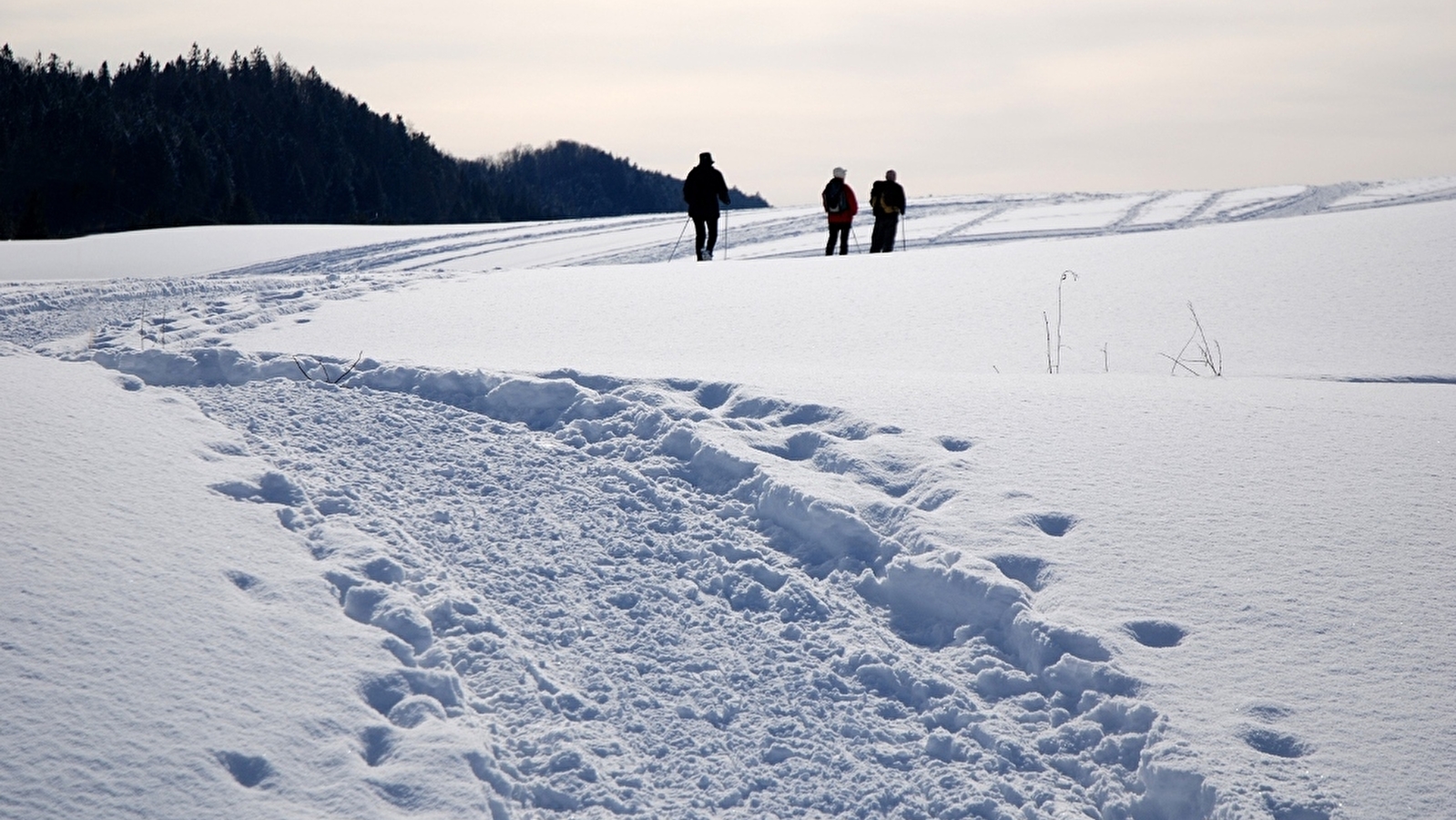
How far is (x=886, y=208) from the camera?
14695mm

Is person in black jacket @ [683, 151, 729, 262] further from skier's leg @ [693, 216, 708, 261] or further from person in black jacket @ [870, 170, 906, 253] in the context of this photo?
person in black jacket @ [870, 170, 906, 253]

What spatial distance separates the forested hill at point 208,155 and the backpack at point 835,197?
2751 cm

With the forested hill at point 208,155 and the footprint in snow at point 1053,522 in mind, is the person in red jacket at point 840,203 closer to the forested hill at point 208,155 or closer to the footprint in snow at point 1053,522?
the footprint in snow at point 1053,522

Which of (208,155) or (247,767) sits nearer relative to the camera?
(247,767)

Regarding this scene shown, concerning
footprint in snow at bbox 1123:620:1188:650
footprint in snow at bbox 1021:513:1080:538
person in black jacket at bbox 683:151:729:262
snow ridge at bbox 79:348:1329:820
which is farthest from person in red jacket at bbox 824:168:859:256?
footprint in snow at bbox 1123:620:1188:650

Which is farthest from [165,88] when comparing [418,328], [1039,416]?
[1039,416]

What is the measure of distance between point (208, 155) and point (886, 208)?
57.8 m

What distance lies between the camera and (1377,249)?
972 centimetres

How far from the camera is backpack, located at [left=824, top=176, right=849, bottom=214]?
47.1 feet

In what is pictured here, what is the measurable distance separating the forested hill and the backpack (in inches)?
1083

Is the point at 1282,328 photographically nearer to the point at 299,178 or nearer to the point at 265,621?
the point at 265,621

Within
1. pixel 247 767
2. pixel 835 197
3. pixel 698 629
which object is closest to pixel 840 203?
pixel 835 197

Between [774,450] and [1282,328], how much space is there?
498 centimetres

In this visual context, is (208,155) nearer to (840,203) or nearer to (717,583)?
(840,203)
